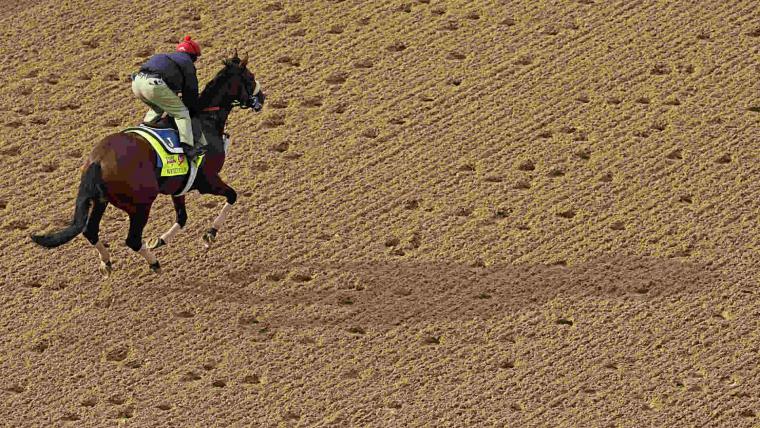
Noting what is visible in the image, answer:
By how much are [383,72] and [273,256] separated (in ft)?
13.4

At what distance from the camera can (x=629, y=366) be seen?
22578mm

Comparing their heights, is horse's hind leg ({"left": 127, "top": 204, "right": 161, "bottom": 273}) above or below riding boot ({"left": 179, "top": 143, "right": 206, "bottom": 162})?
below

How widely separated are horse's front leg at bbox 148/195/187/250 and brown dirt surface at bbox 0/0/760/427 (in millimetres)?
258

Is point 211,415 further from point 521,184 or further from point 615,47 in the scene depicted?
point 615,47

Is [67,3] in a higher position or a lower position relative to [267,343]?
Result: higher

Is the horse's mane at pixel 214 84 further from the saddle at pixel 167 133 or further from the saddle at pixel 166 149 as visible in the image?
the saddle at pixel 166 149

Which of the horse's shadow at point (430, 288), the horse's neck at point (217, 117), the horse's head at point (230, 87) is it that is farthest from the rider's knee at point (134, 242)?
the horse's head at point (230, 87)

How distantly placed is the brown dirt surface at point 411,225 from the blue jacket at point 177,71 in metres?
1.92

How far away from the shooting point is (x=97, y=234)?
23406mm

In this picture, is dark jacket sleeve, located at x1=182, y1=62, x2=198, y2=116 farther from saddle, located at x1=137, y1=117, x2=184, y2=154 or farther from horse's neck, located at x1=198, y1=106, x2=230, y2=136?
saddle, located at x1=137, y1=117, x2=184, y2=154

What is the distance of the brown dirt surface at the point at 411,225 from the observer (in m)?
22.3

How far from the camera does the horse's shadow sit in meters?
23.4

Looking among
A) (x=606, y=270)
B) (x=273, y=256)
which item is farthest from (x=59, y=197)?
(x=606, y=270)

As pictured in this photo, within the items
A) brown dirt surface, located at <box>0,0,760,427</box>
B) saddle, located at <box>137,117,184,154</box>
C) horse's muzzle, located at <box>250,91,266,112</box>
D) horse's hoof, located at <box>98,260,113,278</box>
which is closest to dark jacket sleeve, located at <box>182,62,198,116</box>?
saddle, located at <box>137,117,184,154</box>
